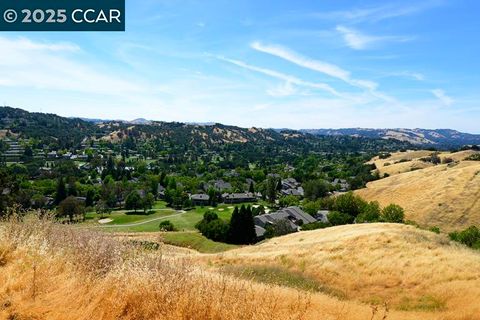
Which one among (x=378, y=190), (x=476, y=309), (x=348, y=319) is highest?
(x=348, y=319)

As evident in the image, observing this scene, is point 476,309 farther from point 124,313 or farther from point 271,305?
point 124,313

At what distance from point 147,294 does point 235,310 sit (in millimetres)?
1376

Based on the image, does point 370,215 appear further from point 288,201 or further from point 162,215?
point 162,215

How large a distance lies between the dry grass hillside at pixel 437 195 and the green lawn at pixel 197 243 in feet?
118

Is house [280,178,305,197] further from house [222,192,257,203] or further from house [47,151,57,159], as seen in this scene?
house [47,151,57,159]

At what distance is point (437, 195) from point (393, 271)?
63971mm

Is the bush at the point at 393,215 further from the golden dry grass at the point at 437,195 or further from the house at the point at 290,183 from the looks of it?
the house at the point at 290,183

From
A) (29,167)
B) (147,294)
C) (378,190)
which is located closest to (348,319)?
(147,294)

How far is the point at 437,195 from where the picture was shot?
241 ft

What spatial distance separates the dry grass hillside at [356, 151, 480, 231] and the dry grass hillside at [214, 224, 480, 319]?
143 ft

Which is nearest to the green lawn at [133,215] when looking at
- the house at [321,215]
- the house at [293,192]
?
the house at [321,215]

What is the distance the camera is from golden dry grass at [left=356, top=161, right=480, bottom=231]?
63.8 metres

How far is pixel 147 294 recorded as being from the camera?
5.79 metres

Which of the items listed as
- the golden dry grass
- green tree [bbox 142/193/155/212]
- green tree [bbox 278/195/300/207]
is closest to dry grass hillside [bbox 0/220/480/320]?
the golden dry grass
